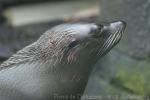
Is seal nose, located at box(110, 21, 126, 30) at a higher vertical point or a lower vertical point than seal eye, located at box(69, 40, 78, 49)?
higher

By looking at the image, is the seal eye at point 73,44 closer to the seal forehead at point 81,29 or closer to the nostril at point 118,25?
the seal forehead at point 81,29

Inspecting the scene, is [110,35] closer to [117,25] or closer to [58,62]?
[117,25]

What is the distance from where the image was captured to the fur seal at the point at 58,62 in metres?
1.63

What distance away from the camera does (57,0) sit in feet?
13.8

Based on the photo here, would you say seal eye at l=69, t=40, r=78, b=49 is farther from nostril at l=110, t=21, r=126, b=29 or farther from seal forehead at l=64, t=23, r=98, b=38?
nostril at l=110, t=21, r=126, b=29

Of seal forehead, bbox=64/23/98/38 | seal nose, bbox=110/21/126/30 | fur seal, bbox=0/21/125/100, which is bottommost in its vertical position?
fur seal, bbox=0/21/125/100

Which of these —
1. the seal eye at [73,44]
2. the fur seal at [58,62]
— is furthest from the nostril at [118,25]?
the seal eye at [73,44]

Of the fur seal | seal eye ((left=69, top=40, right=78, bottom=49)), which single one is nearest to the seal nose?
the fur seal

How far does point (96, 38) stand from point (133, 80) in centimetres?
93

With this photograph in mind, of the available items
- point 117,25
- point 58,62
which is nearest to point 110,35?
point 117,25

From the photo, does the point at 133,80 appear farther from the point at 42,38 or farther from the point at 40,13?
the point at 40,13

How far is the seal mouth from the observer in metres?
1.67

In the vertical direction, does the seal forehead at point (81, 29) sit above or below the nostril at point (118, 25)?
above

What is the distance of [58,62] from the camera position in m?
1.65
